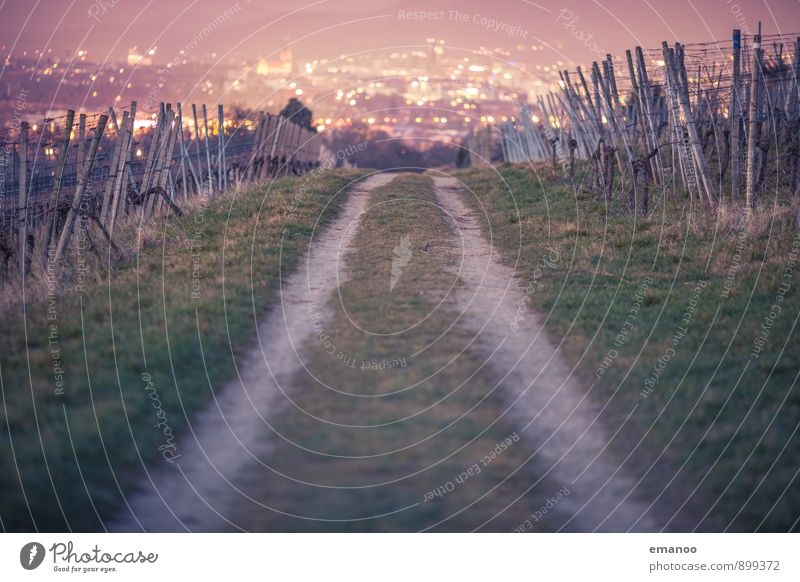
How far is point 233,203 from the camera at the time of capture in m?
17.5

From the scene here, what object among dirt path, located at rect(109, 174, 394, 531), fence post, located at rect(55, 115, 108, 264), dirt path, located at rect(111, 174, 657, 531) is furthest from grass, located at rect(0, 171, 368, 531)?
fence post, located at rect(55, 115, 108, 264)

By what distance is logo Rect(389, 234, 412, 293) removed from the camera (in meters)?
11.1

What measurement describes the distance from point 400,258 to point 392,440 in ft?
22.2

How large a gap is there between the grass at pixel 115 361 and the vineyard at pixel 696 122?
917 centimetres

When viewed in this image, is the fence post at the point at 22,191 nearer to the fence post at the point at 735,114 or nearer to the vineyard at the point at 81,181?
the vineyard at the point at 81,181

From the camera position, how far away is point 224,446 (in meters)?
6.05

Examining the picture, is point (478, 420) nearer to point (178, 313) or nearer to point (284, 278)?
point (178, 313)

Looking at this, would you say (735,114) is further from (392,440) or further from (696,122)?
(392,440)

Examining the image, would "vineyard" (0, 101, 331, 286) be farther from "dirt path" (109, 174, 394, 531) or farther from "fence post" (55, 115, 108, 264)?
"dirt path" (109, 174, 394, 531)

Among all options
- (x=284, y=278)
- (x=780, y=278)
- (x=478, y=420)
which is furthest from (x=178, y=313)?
(x=780, y=278)

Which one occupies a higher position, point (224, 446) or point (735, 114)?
point (735, 114)

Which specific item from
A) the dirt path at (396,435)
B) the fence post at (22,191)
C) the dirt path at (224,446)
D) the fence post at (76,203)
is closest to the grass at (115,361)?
the dirt path at (224,446)
